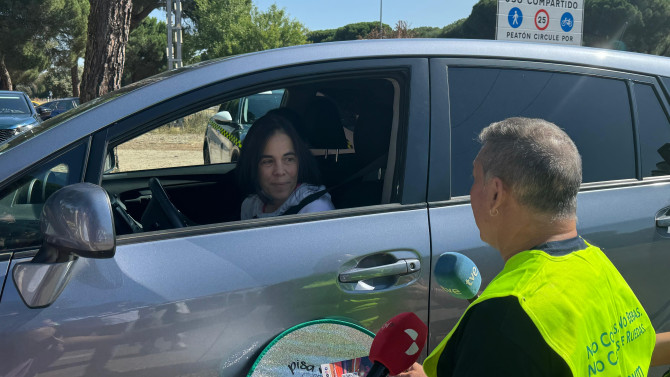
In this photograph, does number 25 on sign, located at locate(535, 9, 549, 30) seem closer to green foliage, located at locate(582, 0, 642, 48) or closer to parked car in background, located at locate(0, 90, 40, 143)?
parked car in background, located at locate(0, 90, 40, 143)

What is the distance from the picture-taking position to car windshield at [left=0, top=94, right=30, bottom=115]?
1273 centimetres

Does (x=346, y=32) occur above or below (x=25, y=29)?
above

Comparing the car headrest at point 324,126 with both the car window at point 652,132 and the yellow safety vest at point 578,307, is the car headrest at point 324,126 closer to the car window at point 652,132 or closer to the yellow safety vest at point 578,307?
the car window at point 652,132

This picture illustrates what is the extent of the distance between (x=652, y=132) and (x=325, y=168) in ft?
4.78

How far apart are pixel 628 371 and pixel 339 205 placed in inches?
58.9

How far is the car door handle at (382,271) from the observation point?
6.34 feet

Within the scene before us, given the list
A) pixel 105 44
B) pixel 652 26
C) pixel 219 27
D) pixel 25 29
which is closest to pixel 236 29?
pixel 219 27

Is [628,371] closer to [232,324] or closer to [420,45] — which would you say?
[232,324]

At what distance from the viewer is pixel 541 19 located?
8992mm

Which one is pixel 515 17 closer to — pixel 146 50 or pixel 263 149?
pixel 263 149

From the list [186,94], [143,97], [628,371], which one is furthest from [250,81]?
[628,371]

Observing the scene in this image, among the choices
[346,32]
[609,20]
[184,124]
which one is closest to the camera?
[184,124]

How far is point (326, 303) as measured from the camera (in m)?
1.91

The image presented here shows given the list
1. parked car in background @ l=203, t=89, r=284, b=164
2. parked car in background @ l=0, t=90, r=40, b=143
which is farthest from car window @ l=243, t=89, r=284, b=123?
parked car in background @ l=0, t=90, r=40, b=143
